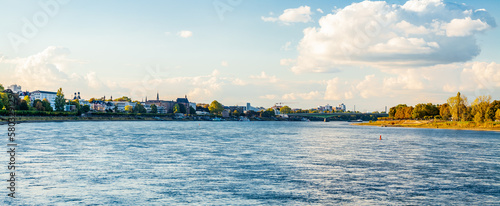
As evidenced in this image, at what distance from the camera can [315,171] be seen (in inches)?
1435

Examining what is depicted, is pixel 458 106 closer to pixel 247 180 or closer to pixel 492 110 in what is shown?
pixel 492 110

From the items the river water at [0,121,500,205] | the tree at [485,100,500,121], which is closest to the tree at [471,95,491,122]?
the tree at [485,100,500,121]

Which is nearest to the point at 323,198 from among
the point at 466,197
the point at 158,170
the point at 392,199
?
the point at 392,199

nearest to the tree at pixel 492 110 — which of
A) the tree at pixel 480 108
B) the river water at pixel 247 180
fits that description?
the tree at pixel 480 108

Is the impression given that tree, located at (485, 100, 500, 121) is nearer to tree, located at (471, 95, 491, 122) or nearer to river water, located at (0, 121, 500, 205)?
tree, located at (471, 95, 491, 122)

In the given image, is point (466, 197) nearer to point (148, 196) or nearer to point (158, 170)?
point (148, 196)

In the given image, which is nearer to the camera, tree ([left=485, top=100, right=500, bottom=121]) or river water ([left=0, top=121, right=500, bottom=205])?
river water ([left=0, top=121, right=500, bottom=205])

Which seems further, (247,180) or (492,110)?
→ (492,110)

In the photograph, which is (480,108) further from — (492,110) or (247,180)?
(247,180)

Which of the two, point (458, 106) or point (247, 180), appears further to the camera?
point (458, 106)

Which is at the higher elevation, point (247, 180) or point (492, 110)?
point (492, 110)

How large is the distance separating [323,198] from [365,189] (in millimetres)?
4191

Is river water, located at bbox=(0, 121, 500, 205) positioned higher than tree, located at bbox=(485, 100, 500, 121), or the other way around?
tree, located at bbox=(485, 100, 500, 121)

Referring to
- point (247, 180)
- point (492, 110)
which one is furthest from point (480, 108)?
point (247, 180)
